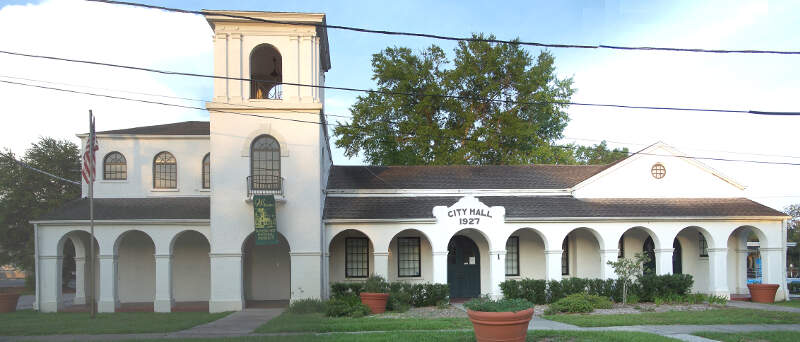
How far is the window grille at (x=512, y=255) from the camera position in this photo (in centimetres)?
2441

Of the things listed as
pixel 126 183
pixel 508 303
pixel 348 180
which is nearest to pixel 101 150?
pixel 126 183

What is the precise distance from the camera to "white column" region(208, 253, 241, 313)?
20016 mm

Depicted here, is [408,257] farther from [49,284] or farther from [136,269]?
[49,284]

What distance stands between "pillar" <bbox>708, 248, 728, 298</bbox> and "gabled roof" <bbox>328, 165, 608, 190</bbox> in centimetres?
597

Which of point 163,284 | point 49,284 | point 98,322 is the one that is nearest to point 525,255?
point 163,284

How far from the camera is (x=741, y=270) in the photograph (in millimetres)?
24156

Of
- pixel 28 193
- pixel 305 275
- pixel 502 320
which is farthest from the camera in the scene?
pixel 28 193

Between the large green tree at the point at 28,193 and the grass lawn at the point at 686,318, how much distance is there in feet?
116

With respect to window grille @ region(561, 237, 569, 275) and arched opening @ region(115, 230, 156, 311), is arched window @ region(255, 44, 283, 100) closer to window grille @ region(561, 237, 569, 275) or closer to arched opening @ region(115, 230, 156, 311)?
arched opening @ region(115, 230, 156, 311)

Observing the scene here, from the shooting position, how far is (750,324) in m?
15.2

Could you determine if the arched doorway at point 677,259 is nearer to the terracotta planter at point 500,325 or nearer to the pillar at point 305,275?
the pillar at point 305,275

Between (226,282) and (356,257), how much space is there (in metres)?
5.60

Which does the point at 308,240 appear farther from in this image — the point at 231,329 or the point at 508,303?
the point at 508,303

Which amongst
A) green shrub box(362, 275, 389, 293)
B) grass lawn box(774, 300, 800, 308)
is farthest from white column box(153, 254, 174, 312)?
grass lawn box(774, 300, 800, 308)
